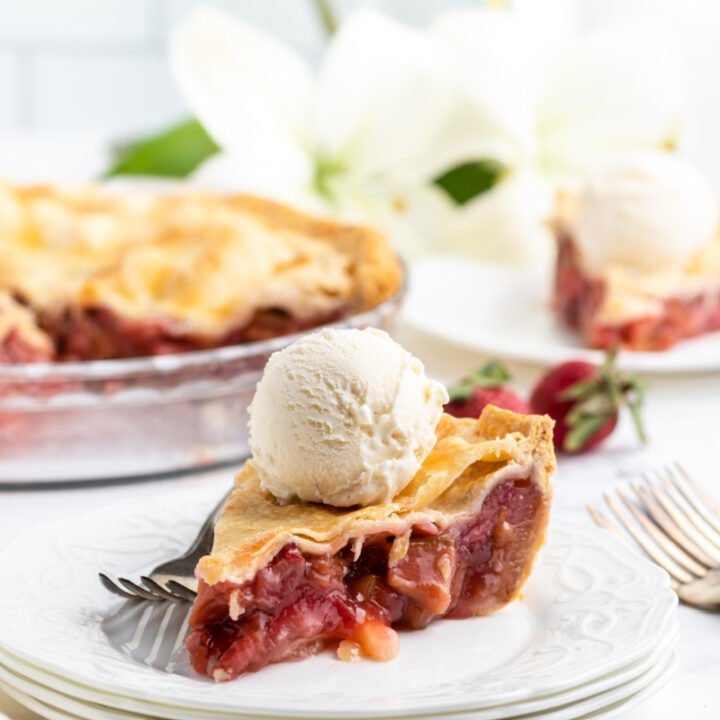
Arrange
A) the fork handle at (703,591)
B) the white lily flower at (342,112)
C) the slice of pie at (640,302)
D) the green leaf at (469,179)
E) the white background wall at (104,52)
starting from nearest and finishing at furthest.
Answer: the fork handle at (703,591) → the slice of pie at (640,302) → the white lily flower at (342,112) → the green leaf at (469,179) → the white background wall at (104,52)

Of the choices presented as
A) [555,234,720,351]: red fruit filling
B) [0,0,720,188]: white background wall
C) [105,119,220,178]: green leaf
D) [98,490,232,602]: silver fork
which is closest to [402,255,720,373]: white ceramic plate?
[555,234,720,351]: red fruit filling

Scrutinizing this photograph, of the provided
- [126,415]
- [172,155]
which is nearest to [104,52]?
[172,155]

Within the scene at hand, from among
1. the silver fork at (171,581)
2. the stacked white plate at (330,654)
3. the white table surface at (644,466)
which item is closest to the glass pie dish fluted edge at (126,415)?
the white table surface at (644,466)

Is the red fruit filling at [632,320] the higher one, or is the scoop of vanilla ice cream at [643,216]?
the scoop of vanilla ice cream at [643,216]

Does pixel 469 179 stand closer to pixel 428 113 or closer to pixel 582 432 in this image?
pixel 428 113

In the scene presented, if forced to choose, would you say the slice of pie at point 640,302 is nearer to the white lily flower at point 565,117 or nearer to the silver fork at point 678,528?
the white lily flower at point 565,117

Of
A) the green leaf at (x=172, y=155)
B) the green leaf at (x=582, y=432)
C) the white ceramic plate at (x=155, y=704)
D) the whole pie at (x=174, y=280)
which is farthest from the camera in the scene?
the green leaf at (x=172, y=155)

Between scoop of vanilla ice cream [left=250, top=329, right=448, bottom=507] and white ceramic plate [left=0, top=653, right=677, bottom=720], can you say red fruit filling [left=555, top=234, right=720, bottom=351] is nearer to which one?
scoop of vanilla ice cream [left=250, top=329, right=448, bottom=507]
